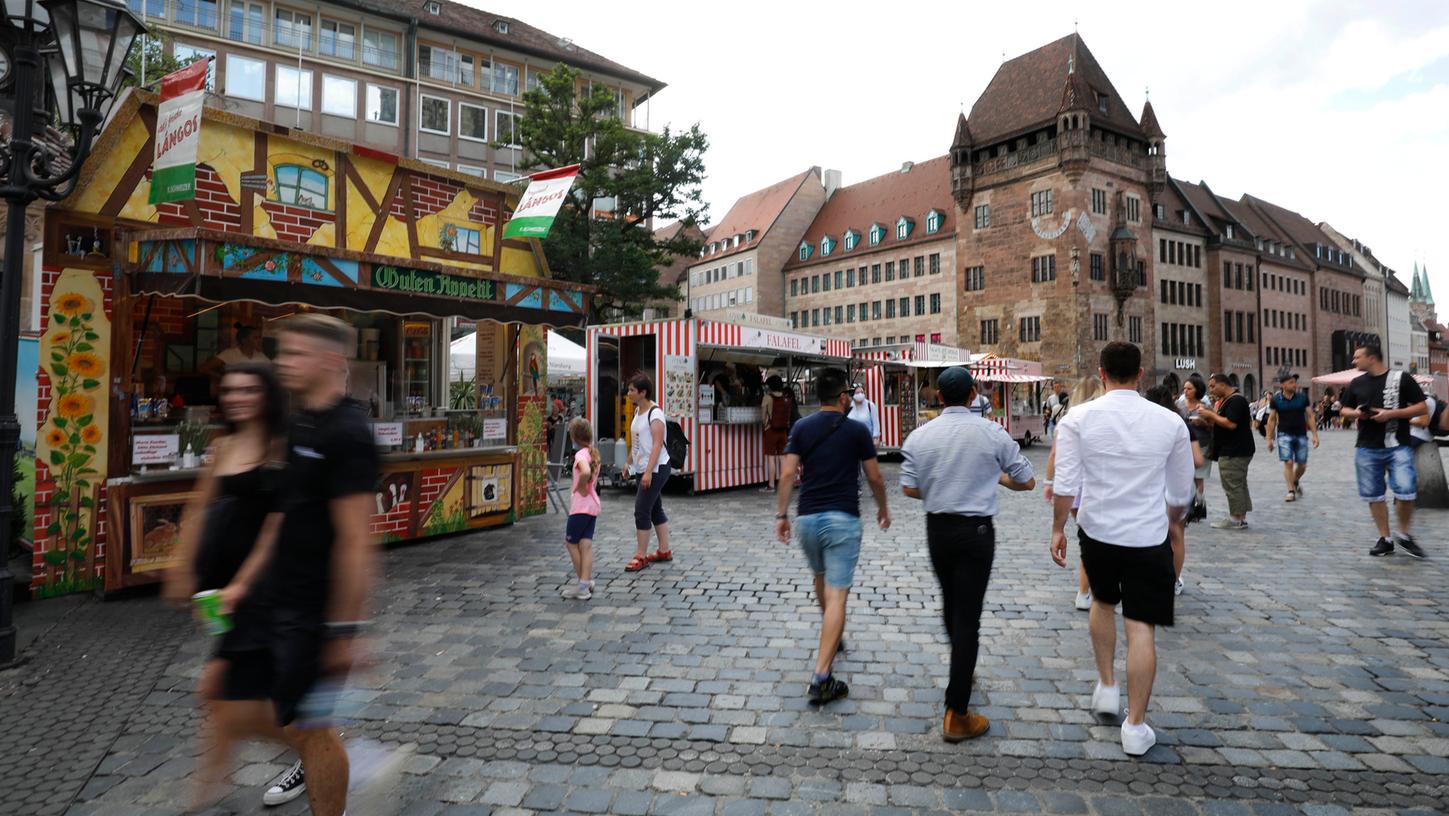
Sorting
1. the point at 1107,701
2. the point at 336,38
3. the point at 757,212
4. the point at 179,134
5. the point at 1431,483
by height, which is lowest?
the point at 1107,701

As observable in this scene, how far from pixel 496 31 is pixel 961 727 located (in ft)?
Answer: 170

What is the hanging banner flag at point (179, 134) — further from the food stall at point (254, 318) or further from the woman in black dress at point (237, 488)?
the woman in black dress at point (237, 488)

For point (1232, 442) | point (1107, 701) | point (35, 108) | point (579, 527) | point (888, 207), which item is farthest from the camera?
point (888, 207)

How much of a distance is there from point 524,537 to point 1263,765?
752cm

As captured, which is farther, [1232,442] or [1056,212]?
[1056,212]

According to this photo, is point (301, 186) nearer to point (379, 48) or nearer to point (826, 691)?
point (826, 691)

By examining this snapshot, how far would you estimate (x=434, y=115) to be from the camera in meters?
45.2

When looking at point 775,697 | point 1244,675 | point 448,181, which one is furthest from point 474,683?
point 448,181

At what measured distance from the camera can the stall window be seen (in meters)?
8.27

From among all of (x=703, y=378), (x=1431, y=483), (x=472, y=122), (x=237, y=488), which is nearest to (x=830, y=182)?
(x=472, y=122)

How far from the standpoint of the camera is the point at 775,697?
4.37 meters

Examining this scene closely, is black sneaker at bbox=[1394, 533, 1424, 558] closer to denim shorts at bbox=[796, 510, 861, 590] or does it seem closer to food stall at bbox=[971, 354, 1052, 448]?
denim shorts at bbox=[796, 510, 861, 590]

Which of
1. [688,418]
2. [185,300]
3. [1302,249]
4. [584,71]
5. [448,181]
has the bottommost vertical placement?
[688,418]

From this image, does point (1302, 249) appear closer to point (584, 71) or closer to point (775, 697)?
point (584, 71)
